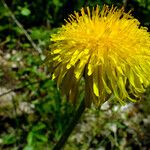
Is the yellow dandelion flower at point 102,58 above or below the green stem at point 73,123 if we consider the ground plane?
above

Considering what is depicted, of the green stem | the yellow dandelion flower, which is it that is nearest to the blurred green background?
the yellow dandelion flower

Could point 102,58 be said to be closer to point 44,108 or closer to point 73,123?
point 73,123

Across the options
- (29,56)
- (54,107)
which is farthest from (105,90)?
(29,56)

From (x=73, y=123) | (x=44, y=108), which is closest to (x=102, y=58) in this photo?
(x=73, y=123)

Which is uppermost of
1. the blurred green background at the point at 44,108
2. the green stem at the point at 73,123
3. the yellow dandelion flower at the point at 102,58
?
the yellow dandelion flower at the point at 102,58

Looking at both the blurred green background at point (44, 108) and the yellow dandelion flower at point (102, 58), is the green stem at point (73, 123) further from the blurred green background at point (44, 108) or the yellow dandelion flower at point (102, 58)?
the blurred green background at point (44, 108)

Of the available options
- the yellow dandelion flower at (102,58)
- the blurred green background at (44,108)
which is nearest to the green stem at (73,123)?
the yellow dandelion flower at (102,58)
